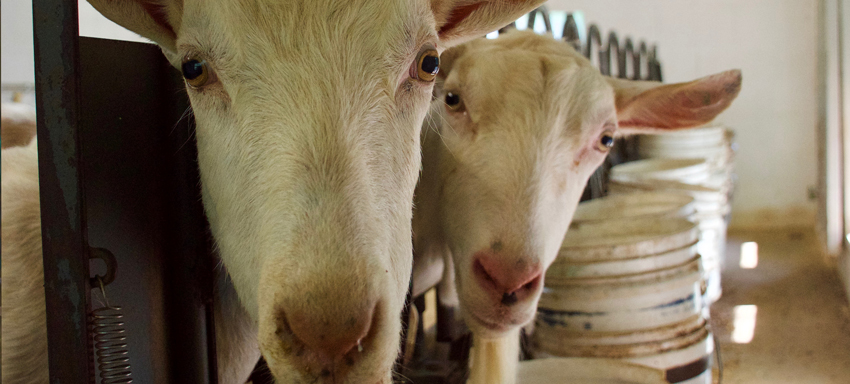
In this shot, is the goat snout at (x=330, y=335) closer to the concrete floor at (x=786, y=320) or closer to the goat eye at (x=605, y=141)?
the goat eye at (x=605, y=141)

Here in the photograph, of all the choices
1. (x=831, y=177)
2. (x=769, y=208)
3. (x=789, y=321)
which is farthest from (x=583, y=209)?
(x=769, y=208)

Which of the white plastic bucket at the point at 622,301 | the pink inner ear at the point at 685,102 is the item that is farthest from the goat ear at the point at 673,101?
the white plastic bucket at the point at 622,301

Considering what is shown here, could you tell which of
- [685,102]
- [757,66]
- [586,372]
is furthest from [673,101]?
[757,66]

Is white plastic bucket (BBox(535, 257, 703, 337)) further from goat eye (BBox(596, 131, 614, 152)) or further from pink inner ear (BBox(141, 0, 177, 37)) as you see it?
pink inner ear (BBox(141, 0, 177, 37))

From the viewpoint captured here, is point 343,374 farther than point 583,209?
No

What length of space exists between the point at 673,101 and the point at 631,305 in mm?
858

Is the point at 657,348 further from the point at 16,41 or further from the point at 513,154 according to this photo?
the point at 16,41

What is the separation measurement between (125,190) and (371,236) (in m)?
0.57

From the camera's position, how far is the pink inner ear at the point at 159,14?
122 cm

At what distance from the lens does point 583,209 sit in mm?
3180

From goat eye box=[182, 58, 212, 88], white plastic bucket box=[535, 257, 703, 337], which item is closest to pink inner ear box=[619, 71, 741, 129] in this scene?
white plastic bucket box=[535, 257, 703, 337]

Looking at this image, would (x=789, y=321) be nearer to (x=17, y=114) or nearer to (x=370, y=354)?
(x=370, y=354)

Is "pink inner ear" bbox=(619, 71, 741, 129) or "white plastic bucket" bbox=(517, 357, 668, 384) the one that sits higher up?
"pink inner ear" bbox=(619, 71, 741, 129)

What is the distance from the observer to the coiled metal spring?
1029 mm
